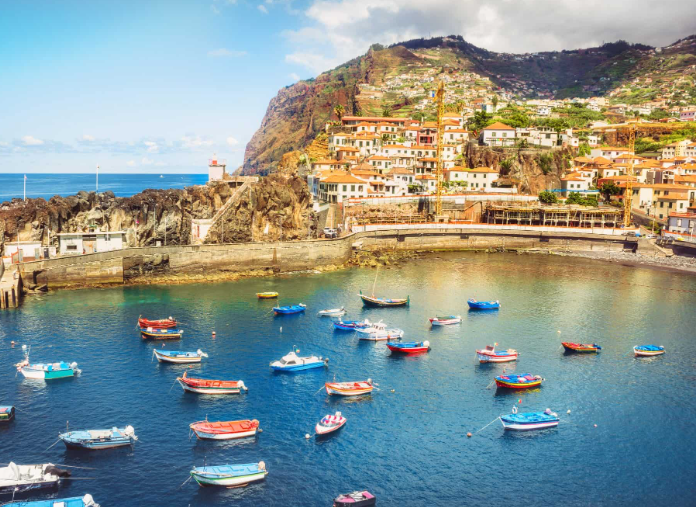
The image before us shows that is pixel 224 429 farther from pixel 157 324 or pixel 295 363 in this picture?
pixel 157 324

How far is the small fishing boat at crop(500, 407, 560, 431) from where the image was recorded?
42531 millimetres

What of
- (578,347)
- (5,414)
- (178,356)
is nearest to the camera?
(5,414)

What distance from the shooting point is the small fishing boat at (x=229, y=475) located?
34000 millimetres

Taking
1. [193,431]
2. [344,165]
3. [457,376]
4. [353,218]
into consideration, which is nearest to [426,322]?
[457,376]

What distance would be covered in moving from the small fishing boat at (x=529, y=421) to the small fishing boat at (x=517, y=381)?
230 inches

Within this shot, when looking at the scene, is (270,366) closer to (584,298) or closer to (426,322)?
(426,322)

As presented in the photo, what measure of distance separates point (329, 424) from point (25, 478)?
20140 mm

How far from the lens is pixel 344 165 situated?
449 feet

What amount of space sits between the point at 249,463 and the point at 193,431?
6347 millimetres

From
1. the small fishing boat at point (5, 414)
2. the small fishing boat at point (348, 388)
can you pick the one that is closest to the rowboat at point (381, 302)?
the small fishing boat at point (348, 388)

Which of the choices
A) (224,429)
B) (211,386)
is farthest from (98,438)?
(211,386)

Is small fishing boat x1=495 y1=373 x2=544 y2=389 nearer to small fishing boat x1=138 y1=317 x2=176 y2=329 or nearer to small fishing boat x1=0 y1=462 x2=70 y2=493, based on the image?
small fishing boat x1=0 y1=462 x2=70 y2=493

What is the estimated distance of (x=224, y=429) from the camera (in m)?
39.6

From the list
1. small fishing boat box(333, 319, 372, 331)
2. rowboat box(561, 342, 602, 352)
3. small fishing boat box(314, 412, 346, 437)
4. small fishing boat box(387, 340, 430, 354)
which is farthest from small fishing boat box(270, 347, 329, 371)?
rowboat box(561, 342, 602, 352)
